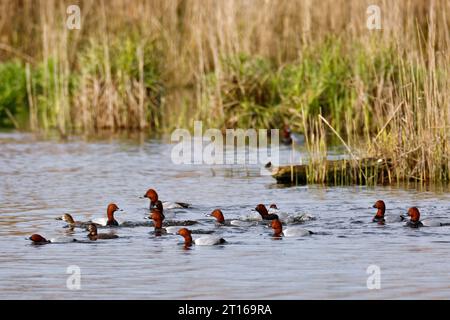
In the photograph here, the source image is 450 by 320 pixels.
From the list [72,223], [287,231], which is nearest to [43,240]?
[72,223]

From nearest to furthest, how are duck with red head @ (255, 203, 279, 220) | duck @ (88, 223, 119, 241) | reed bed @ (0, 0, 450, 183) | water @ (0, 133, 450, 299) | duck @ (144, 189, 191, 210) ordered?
water @ (0, 133, 450, 299) < duck @ (88, 223, 119, 241) < duck with red head @ (255, 203, 279, 220) < duck @ (144, 189, 191, 210) < reed bed @ (0, 0, 450, 183)

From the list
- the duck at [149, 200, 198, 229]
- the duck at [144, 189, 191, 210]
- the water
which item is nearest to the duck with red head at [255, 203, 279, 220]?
the water

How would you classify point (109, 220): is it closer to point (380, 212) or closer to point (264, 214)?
point (264, 214)

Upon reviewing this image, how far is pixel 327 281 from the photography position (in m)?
10.3

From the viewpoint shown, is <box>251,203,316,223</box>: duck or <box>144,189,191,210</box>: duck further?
<box>144,189,191,210</box>: duck

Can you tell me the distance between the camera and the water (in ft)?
33.0

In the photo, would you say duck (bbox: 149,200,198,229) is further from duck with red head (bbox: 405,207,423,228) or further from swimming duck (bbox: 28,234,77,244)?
duck with red head (bbox: 405,207,423,228)

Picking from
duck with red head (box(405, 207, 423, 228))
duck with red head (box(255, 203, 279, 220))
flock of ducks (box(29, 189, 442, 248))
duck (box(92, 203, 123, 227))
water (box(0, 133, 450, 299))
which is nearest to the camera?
water (box(0, 133, 450, 299))

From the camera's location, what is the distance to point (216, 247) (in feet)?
39.5

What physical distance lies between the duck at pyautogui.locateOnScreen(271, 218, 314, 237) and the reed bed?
3515mm

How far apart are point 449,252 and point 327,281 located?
178cm

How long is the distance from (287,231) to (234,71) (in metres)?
9.39

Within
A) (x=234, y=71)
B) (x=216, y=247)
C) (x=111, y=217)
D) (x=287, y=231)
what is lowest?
(x=216, y=247)
